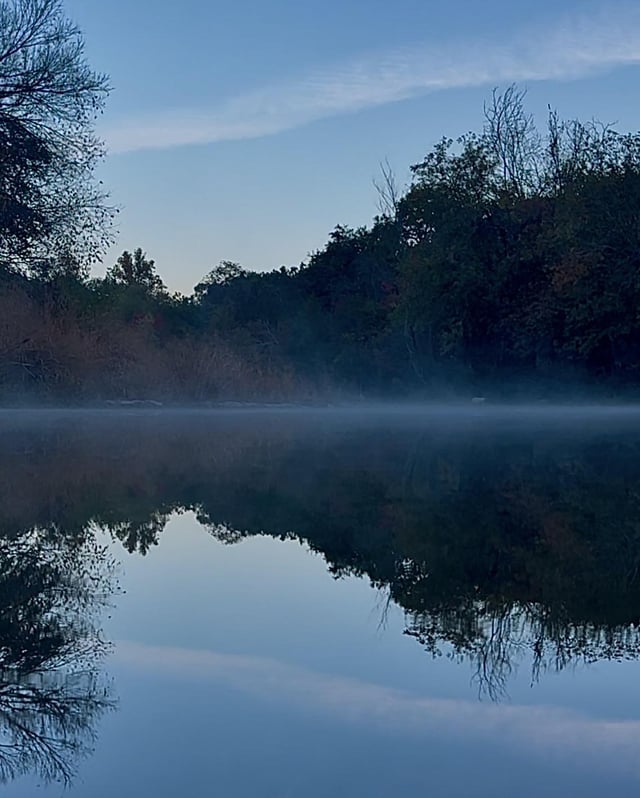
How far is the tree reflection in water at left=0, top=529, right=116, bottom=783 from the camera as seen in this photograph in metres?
2.53

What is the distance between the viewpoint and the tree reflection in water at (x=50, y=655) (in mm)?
2531

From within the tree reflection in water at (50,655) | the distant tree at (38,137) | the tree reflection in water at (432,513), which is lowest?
the tree reflection in water at (432,513)

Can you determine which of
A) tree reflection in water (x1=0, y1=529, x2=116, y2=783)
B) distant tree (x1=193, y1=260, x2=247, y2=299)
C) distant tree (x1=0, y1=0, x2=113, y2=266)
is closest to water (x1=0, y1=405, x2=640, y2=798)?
tree reflection in water (x1=0, y1=529, x2=116, y2=783)

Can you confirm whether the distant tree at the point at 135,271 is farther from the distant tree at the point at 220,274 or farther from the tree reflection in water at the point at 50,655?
the tree reflection in water at the point at 50,655

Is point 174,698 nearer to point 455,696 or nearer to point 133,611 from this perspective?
point 455,696

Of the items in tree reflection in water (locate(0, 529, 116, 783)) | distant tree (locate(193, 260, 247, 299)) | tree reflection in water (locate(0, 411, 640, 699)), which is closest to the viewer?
tree reflection in water (locate(0, 529, 116, 783))

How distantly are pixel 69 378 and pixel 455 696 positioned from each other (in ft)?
66.6

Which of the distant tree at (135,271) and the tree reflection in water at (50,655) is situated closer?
the tree reflection in water at (50,655)

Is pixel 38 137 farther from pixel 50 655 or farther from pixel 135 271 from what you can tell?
pixel 135 271

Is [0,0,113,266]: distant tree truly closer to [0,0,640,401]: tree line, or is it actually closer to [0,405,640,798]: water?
[0,0,640,401]: tree line

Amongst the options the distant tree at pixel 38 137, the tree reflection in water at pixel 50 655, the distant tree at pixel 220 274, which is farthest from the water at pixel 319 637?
the distant tree at pixel 220 274

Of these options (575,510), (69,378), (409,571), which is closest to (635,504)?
(575,510)

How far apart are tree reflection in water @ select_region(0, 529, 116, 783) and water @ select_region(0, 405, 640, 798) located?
0.01 meters

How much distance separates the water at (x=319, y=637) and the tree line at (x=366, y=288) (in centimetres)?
1158
